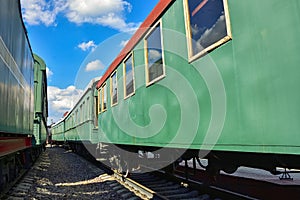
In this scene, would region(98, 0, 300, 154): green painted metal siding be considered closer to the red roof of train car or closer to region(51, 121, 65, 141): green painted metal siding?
the red roof of train car

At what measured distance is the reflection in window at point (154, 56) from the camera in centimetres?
406

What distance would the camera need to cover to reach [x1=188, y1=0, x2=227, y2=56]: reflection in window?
104 inches

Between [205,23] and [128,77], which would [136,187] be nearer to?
[128,77]

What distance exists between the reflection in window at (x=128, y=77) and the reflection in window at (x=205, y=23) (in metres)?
2.39

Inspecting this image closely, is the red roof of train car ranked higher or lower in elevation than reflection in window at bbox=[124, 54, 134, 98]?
higher

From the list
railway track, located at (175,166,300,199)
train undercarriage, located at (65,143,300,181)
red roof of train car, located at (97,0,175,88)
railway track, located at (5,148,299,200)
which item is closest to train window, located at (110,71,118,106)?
red roof of train car, located at (97,0,175,88)

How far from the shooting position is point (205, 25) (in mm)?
2891

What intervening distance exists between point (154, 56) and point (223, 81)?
6.31 feet

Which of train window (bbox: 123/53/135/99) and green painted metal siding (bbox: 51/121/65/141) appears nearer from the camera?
train window (bbox: 123/53/135/99)

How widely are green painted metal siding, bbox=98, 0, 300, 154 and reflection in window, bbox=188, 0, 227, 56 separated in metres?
0.15

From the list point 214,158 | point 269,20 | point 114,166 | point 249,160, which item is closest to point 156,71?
point 214,158

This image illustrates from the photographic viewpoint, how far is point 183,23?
3275mm

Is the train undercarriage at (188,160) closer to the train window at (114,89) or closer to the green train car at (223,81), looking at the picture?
the green train car at (223,81)

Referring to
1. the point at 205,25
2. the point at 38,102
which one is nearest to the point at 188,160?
the point at 205,25
